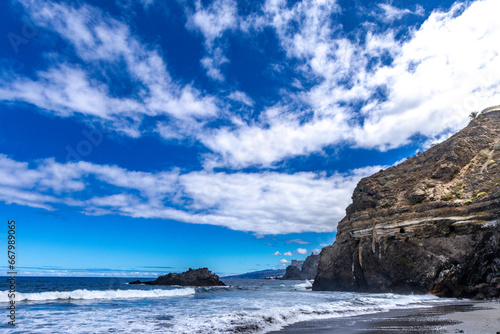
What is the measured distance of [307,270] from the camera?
17075 centimetres

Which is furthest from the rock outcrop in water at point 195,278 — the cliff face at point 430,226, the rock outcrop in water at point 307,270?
the rock outcrop in water at point 307,270

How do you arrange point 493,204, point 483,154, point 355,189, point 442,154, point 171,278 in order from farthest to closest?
1. point 171,278
2. point 355,189
3. point 442,154
4. point 483,154
5. point 493,204

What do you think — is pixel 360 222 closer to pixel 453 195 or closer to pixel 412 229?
pixel 412 229

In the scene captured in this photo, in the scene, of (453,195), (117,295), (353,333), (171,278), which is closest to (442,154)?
(453,195)

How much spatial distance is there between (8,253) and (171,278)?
66568mm

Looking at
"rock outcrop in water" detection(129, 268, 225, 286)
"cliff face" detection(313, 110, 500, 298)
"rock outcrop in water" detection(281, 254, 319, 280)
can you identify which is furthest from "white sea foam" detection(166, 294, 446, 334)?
"rock outcrop in water" detection(281, 254, 319, 280)

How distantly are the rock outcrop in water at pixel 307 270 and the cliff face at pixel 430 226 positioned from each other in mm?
127616

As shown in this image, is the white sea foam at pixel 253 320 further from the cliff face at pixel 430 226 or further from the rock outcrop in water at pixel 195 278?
the rock outcrop in water at pixel 195 278

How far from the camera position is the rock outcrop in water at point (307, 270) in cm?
16551

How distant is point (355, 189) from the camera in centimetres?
4662

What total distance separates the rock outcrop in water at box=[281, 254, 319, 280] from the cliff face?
12762 centimetres

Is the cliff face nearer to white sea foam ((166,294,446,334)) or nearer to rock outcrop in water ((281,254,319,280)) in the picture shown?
white sea foam ((166,294,446,334))

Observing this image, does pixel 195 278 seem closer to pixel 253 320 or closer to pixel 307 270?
pixel 253 320

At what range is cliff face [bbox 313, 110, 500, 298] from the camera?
88.0 feet
